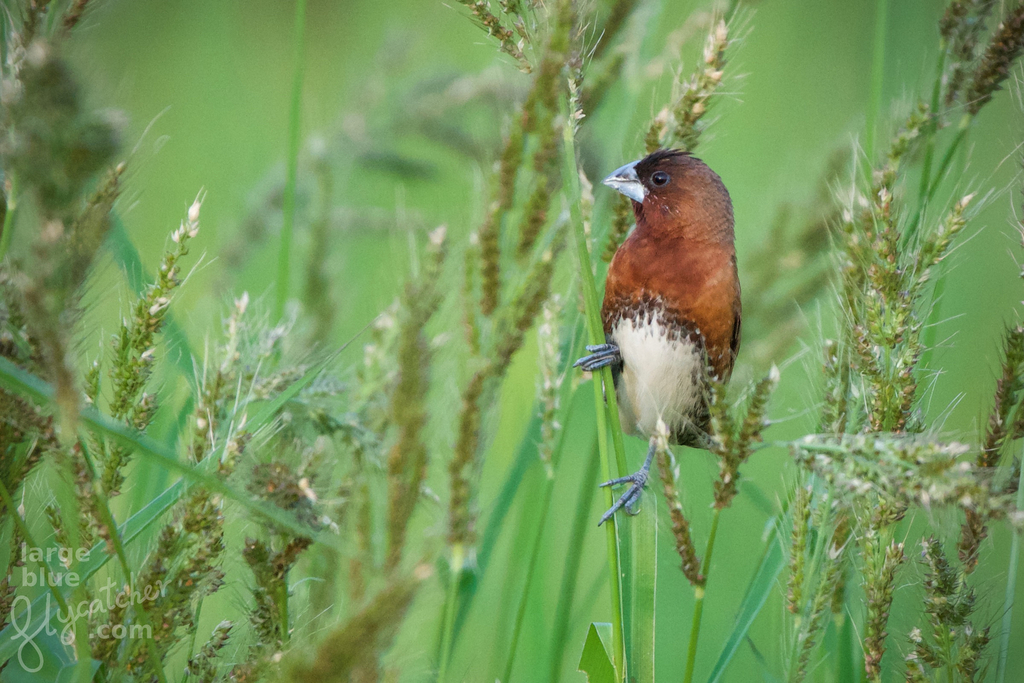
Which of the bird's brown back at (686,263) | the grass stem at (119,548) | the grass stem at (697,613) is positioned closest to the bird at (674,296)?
the bird's brown back at (686,263)

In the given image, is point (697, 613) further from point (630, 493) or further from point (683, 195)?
point (683, 195)

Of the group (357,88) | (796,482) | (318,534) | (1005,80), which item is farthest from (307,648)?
(1005,80)

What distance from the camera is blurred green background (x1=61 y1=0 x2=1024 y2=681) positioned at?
3.82 ft

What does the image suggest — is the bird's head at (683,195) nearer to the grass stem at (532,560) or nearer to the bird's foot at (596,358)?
the bird's foot at (596,358)

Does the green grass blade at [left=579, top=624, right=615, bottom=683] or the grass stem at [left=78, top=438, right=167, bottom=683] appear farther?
the green grass blade at [left=579, top=624, right=615, bottom=683]

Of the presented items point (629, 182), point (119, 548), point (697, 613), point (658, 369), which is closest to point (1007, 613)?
point (697, 613)

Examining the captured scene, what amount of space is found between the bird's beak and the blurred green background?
0.07 metres

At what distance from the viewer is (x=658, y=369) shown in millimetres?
1335

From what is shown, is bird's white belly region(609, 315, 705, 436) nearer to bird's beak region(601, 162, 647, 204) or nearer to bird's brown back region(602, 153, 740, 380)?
bird's brown back region(602, 153, 740, 380)

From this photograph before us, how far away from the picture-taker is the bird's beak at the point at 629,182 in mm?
1297

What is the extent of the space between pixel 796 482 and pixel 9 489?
0.92m

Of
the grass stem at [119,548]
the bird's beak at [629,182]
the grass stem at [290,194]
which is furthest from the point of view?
the bird's beak at [629,182]

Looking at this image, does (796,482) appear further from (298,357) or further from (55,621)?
(55,621)

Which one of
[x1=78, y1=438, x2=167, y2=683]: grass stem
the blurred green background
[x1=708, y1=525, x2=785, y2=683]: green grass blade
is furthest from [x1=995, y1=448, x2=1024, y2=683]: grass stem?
[x1=78, y1=438, x2=167, y2=683]: grass stem
